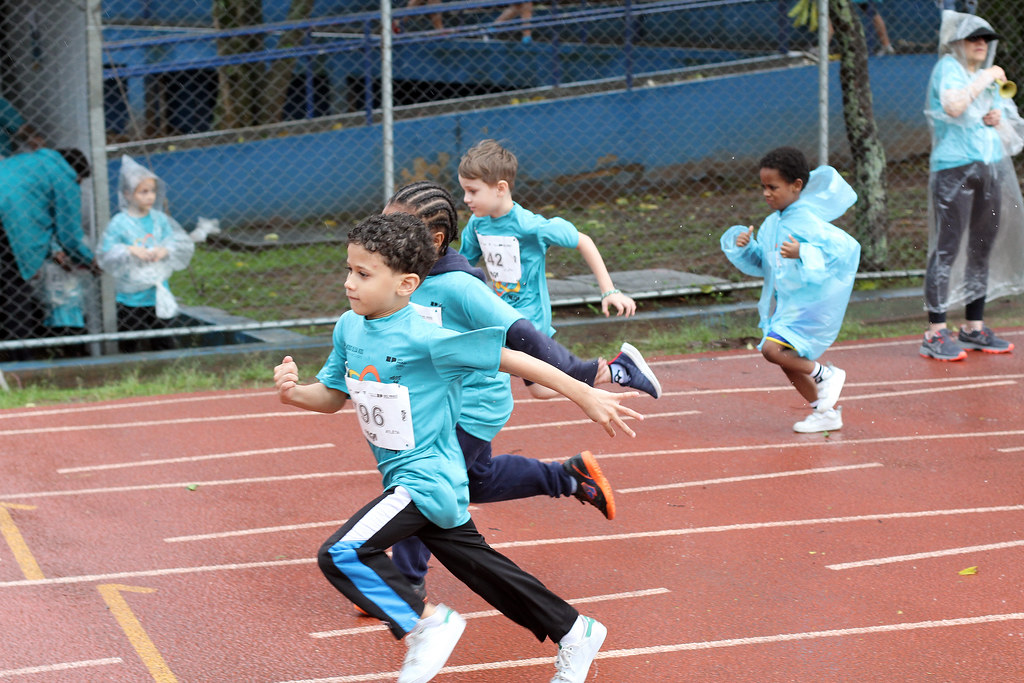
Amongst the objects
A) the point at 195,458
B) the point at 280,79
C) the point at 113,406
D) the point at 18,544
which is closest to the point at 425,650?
the point at 18,544

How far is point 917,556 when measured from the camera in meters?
4.51

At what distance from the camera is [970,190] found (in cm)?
774

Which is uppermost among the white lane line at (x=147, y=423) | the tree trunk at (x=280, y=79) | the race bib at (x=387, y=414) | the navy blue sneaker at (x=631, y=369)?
the tree trunk at (x=280, y=79)

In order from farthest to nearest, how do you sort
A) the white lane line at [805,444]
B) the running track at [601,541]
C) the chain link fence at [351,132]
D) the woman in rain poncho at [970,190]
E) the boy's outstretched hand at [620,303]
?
the chain link fence at [351,132], the woman in rain poncho at [970,190], the white lane line at [805,444], the boy's outstretched hand at [620,303], the running track at [601,541]

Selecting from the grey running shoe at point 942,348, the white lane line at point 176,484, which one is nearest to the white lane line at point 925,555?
the white lane line at point 176,484

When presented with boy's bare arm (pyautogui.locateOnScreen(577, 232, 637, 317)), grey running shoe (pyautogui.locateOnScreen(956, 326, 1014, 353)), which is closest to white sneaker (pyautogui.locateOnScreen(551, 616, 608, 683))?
boy's bare arm (pyautogui.locateOnScreen(577, 232, 637, 317))

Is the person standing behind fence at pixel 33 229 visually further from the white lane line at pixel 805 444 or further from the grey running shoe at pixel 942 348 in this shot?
the grey running shoe at pixel 942 348

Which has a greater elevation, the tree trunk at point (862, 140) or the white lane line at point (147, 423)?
Answer: the tree trunk at point (862, 140)

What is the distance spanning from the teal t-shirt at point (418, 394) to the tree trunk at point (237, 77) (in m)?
11.9

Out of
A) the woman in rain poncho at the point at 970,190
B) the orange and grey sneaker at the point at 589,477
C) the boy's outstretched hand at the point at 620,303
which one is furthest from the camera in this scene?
the woman in rain poncho at the point at 970,190

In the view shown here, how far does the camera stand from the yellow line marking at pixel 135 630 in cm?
362

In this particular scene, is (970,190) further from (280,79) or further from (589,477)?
(280,79)

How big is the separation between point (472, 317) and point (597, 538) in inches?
58.1

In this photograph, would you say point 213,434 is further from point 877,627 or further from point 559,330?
point 877,627
